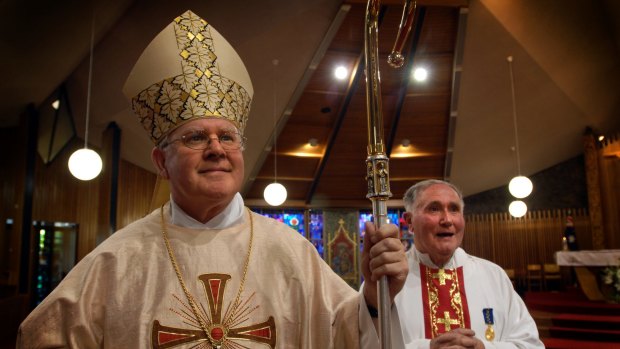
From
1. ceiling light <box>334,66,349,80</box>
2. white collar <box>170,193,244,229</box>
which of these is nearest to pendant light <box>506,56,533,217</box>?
ceiling light <box>334,66,349,80</box>

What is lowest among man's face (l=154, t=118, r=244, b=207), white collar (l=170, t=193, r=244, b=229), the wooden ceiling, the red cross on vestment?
the red cross on vestment

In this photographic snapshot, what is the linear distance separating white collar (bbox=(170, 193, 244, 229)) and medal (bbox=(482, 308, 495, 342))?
4.45ft

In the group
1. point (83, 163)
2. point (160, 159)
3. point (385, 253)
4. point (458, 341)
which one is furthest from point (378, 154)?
point (83, 163)

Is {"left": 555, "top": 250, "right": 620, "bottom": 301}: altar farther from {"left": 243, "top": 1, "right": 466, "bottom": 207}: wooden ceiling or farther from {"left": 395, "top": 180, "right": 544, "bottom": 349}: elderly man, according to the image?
{"left": 395, "top": 180, "right": 544, "bottom": 349}: elderly man

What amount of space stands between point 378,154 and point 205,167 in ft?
Result: 2.16

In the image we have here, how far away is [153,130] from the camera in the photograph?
6.20 feet

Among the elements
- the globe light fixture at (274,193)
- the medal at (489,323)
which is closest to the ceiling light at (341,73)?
the globe light fixture at (274,193)

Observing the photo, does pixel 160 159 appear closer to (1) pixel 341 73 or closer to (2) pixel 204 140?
(2) pixel 204 140

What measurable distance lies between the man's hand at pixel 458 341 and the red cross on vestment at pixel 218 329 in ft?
2.90

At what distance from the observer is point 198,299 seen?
1.72m

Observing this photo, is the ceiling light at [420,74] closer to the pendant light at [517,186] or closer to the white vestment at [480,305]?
the pendant light at [517,186]

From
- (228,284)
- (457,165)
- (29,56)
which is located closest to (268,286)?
(228,284)

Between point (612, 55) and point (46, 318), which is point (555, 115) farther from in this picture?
point (46, 318)

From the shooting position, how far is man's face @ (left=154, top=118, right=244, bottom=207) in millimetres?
1706
